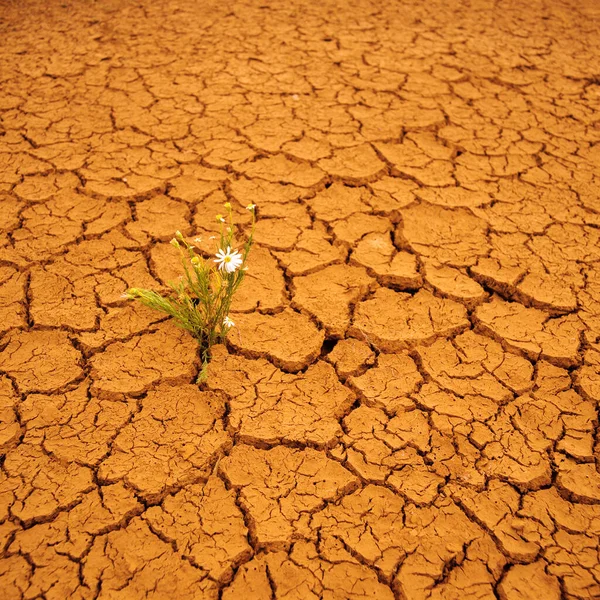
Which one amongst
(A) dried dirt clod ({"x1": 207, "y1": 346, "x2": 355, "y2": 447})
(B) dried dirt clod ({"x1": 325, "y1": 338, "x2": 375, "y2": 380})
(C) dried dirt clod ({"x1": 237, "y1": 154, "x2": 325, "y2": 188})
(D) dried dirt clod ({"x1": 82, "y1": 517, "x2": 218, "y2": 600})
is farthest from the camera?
(C) dried dirt clod ({"x1": 237, "y1": 154, "x2": 325, "y2": 188})

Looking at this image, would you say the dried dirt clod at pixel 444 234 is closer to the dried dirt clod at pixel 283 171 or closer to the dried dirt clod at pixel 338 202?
the dried dirt clod at pixel 338 202

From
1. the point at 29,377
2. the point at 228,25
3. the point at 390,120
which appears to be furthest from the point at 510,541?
the point at 228,25

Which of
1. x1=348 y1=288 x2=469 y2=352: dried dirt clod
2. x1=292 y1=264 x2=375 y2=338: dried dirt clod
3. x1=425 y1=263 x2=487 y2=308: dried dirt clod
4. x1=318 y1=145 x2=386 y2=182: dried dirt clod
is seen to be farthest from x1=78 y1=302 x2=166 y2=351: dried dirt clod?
x1=318 y1=145 x2=386 y2=182: dried dirt clod

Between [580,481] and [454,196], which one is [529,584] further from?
[454,196]

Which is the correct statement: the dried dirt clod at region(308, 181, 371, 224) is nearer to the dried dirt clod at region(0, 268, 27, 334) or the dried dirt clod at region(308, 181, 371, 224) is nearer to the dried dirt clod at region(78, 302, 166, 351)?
the dried dirt clod at region(78, 302, 166, 351)

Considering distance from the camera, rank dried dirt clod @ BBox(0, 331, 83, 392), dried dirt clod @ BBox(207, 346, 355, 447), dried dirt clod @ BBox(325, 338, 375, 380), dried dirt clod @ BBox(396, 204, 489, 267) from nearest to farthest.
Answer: dried dirt clod @ BBox(207, 346, 355, 447)
dried dirt clod @ BBox(0, 331, 83, 392)
dried dirt clod @ BBox(325, 338, 375, 380)
dried dirt clod @ BBox(396, 204, 489, 267)

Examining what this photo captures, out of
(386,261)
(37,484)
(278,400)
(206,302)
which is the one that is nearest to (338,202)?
(386,261)

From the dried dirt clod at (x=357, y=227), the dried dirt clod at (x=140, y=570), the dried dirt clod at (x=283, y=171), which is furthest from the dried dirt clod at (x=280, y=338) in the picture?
the dried dirt clod at (x=283, y=171)

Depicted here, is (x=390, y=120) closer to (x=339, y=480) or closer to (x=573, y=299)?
(x=573, y=299)
